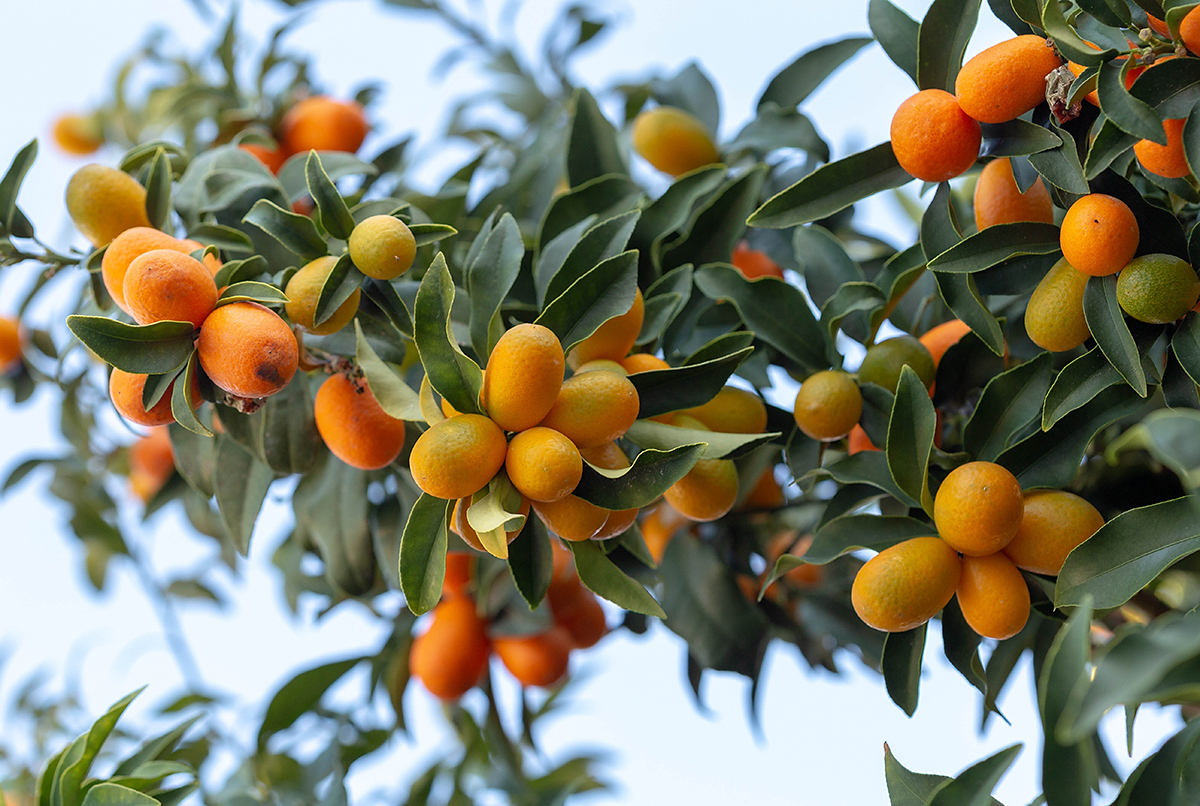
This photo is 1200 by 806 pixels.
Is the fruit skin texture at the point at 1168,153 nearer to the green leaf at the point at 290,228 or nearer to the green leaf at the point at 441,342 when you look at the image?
the green leaf at the point at 441,342

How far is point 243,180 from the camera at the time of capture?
72 centimetres

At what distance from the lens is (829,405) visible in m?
0.62

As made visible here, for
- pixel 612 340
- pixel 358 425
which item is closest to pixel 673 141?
pixel 612 340

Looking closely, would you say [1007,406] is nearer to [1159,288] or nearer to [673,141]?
[1159,288]

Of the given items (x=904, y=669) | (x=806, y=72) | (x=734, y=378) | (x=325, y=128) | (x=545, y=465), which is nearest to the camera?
(x=545, y=465)

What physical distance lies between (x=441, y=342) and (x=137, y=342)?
0.18m

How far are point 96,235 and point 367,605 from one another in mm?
526

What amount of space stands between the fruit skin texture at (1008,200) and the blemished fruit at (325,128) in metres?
0.73

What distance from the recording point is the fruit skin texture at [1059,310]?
0.54 metres

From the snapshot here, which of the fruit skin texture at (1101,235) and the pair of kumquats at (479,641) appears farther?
the pair of kumquats at (479,641)

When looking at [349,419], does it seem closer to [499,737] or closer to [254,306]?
[254,306]

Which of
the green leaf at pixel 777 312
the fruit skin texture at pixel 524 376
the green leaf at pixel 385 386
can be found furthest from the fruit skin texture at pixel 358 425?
the green leaf at pixel 777 312

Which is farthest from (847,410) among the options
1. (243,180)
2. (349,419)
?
(243,180)

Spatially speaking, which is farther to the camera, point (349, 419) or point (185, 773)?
point (185, 773)
